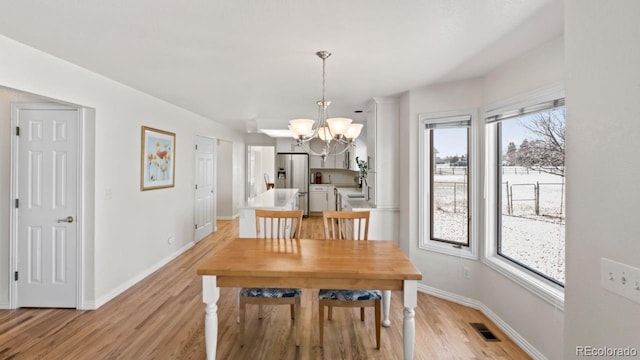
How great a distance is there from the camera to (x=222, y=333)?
270cm

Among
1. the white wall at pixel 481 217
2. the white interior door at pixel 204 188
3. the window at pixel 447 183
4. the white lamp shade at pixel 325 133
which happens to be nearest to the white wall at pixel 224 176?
the white interior door at pixel 204 188

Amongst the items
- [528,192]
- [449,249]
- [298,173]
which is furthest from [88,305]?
[298,173]

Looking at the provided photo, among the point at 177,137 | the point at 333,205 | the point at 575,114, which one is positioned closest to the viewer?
the point at 575,114

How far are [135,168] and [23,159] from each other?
999mm

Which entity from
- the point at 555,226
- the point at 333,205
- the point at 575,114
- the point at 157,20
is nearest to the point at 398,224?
the point at 555,226

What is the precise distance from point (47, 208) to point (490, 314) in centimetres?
444

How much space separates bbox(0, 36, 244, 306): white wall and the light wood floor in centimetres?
44

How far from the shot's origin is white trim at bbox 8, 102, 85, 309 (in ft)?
10.1

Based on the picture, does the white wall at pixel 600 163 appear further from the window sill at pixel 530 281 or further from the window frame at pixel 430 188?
the window frame at pixel 430 188

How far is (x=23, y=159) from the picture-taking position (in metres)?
3.09

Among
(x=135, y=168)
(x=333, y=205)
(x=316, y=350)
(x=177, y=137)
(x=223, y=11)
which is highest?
(x=223, y=11)

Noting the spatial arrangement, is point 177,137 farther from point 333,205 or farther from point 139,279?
point 333,205

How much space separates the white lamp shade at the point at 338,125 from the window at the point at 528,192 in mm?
1440

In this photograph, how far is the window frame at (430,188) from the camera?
321 centimetres
